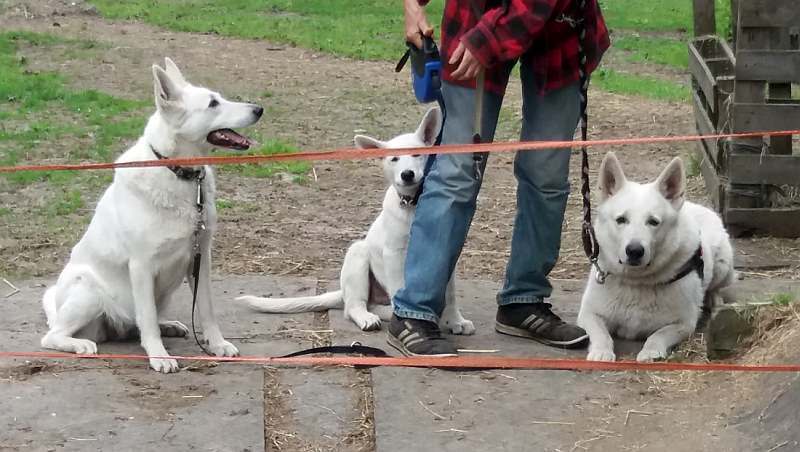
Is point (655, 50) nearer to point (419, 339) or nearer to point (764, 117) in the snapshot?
point (764, 117)

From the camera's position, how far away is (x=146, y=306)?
15.6ft

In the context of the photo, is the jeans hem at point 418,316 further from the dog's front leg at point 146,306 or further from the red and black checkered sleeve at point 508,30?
the red and black checkered sleeve at point 508,30

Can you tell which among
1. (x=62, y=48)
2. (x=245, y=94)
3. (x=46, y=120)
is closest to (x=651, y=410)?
(x=46, y=120)

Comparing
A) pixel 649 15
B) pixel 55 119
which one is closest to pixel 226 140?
pixel 55 119

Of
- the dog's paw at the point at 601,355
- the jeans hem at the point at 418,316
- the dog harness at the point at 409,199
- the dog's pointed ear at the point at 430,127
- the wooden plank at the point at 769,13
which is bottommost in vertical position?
the dog's paw at the point at 601,355

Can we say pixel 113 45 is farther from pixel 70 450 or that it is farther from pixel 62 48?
pixel 70 450

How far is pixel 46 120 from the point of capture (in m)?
9.99

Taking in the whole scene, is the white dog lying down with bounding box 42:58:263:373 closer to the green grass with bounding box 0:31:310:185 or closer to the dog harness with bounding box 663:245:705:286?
the dog harness with bounding box 663:245:705:286

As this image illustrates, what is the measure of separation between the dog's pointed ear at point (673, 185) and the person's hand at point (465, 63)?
3.53ft

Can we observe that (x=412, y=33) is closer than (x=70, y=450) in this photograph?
No

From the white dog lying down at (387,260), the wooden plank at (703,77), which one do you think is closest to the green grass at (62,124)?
the white dog lying down at (387,260)

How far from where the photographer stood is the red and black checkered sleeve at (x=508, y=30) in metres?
4.41

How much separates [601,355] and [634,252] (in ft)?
1.56

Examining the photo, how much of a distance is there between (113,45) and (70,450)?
11.2 meters
